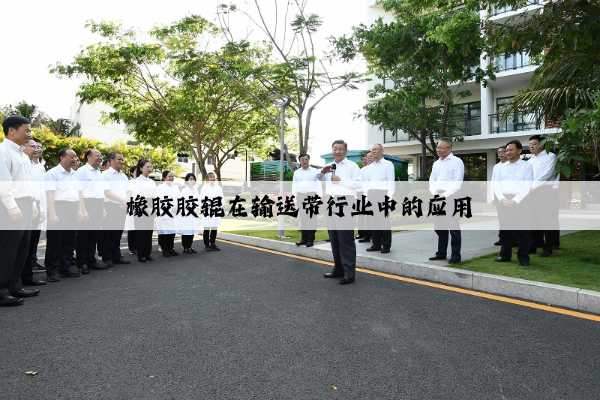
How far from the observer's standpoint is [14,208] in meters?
4.48

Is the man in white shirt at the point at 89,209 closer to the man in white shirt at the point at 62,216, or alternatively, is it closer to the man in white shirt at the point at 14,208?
the man in white shirt at the point at 62,216

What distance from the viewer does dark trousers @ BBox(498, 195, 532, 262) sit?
237 inches

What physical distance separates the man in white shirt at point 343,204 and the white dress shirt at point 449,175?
158 cm

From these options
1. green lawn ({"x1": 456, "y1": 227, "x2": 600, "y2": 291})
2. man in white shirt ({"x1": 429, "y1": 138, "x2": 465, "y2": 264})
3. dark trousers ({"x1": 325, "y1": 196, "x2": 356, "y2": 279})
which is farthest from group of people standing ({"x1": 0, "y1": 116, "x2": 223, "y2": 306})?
green lawn ({"x1": 456, "y1": 227, "x2": 600, "y2": 291})

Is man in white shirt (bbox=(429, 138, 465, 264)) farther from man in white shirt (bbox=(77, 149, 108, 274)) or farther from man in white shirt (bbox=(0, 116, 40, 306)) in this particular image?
man in white shirt (bbox=(0, 116, 40, 306))

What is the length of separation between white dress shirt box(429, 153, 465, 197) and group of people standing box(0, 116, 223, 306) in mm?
4538

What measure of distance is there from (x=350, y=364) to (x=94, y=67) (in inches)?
736

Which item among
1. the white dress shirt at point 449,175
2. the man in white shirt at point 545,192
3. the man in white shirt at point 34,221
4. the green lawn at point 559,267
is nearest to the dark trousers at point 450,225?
the white dress shirt at point 449,175

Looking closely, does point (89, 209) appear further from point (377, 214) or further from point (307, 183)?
point (377, 214)

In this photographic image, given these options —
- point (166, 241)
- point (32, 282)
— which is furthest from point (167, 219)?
point (32, 282)

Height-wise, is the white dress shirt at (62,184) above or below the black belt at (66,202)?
above

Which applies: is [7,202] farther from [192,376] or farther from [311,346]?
[311,346]

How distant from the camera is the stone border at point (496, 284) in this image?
4371mm

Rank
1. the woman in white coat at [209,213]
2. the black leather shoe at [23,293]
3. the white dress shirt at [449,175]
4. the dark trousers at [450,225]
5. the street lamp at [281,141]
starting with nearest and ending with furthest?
the black leather shoe at [23,293]
the dark trousers at [450,225]
the white dress shirt at [449,175]
the woman in white coat at [209,213]
the street lamp at [281,141]
